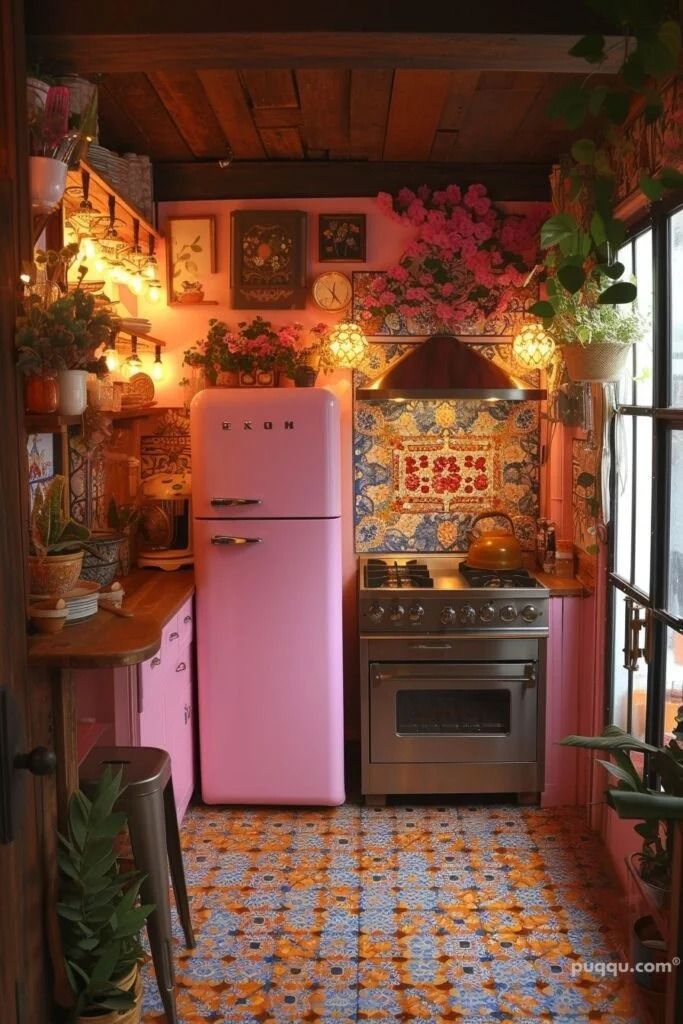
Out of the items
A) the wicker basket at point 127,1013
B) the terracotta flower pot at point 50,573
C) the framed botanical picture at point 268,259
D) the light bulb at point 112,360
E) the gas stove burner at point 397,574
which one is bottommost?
the wicker basket at point 127,1013

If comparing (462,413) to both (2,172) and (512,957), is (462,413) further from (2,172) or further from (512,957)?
(2,172)

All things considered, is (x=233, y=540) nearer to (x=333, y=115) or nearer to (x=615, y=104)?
(x=333, y=115)

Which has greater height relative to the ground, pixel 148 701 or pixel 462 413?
pixel 462 413

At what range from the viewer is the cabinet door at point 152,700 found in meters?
3.30

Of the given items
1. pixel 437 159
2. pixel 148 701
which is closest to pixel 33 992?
pixel 148 701

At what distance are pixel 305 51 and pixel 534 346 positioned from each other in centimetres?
205

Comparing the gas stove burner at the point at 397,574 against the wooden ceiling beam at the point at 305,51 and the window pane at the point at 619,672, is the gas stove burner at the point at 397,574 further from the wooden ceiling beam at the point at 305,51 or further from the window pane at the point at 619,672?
the wooden ceiling beam at the point at 305,51

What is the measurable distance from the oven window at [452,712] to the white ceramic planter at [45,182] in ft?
8.25

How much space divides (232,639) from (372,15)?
8.21ft

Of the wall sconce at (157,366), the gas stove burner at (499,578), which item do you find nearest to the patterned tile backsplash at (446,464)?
the gas stove burner at (499,578)

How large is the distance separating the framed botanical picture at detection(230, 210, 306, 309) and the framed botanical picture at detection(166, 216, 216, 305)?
4.5 inches

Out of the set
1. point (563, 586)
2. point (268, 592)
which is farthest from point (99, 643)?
point (563, 586)

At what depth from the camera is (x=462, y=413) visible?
15.4ft

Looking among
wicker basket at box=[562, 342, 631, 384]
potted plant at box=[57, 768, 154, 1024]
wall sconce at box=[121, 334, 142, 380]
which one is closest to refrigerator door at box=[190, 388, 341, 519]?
wall sconce at box=[121, 334, 142, 380]
